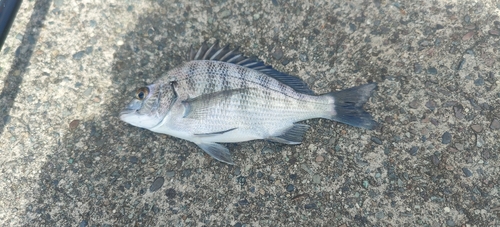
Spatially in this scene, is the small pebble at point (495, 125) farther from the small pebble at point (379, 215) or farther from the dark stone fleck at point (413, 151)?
the small pebble at point (379, 215)

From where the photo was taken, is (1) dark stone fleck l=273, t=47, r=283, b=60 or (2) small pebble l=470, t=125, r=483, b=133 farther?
(1) dark stone fleck l=273, t=47, r=283, b=60

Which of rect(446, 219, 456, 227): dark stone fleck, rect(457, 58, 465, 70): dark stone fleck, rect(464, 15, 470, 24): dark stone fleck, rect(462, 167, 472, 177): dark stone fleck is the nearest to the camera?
rect(446, 219, 456, 227): dark stone fleck

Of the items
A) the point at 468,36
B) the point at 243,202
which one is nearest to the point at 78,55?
the point at 243,202

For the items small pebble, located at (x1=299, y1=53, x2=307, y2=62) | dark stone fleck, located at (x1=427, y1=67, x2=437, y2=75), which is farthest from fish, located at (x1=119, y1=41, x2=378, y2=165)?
dark stone fleck, located at (x1=427, y1=67, x2=437, y2=75)

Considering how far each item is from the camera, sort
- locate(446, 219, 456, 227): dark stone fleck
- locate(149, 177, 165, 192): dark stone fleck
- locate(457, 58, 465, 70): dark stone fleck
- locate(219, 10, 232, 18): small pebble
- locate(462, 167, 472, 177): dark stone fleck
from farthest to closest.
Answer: locate(219, 10, 232, 18): small pebble < locate(457, 58, 465, 70): dark stone fleck < locate(149, 177, 165, 192): dark stone fleck < locate(462, 167, 472, 177): dark stone fleck < locate(446, 219, 456, 227): dark stone fleck

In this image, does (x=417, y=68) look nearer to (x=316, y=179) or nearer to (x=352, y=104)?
(x=352, y=104)

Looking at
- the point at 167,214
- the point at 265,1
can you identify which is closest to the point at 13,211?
the point at 167,214

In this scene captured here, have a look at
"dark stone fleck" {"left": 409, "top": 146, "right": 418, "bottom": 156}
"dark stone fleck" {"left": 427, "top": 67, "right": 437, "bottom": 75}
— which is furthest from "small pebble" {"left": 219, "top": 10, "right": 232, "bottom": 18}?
"dark stone fleck" {"left": 409, "top": 146, "right": 418, "bottom": 156}

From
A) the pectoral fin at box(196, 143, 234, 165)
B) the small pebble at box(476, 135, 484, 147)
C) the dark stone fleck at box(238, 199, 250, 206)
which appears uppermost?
the small pebble at box(476, 135, 484, 147)

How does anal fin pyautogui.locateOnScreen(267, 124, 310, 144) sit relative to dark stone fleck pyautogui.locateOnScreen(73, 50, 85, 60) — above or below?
below

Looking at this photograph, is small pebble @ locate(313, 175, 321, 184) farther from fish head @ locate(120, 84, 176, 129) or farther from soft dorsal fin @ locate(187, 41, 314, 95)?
fish head @ locate(120, 84, 176, 129)
